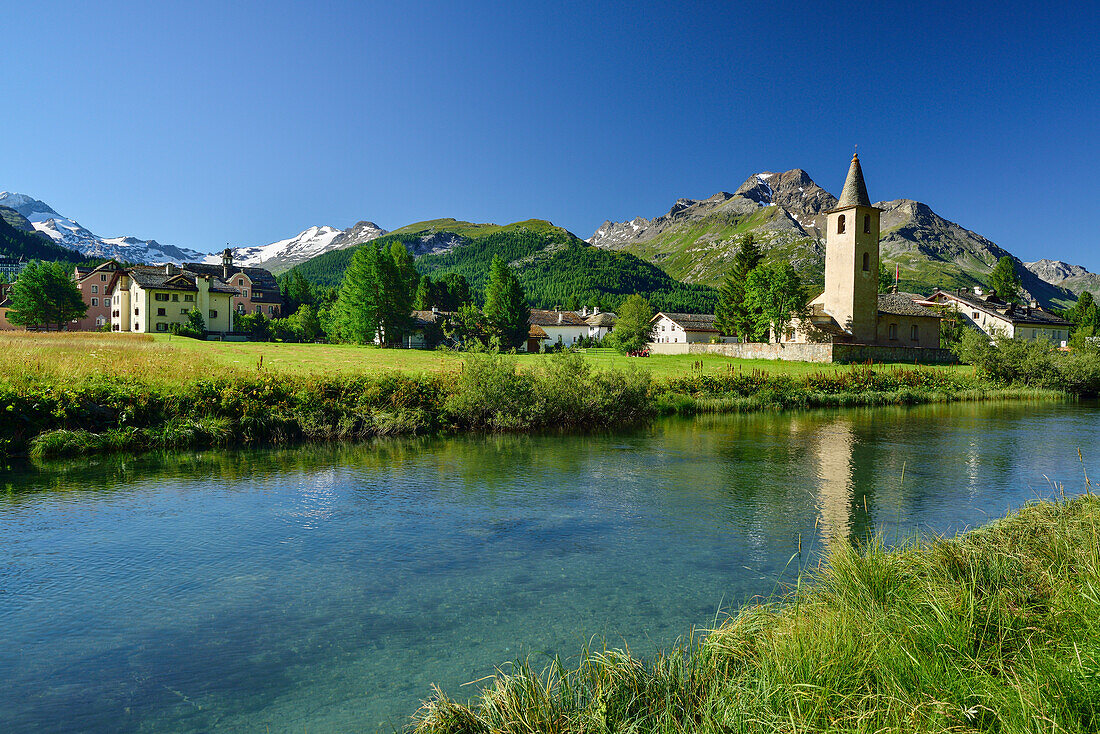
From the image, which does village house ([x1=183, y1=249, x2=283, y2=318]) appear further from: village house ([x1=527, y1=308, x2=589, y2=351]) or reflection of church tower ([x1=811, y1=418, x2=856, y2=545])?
reflection of church tower ([x1=811, y1=418, x2=856, y2=545])

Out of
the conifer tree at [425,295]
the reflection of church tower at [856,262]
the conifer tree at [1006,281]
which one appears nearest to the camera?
the reflection of church tower at [856,262]

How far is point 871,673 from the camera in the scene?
195 inches

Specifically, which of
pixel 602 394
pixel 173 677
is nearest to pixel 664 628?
pixel 173 677

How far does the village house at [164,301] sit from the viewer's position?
3322 inches

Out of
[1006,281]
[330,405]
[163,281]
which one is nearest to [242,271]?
[163,281]

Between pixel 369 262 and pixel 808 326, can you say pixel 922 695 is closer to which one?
pixel 808 326

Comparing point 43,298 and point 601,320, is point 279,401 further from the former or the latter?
point 601,320

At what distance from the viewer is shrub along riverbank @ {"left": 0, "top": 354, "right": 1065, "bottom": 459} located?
19672mm

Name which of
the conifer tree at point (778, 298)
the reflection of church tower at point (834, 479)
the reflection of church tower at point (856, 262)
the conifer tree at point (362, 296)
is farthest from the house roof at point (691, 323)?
the reflection of church tower at point (834, 479)

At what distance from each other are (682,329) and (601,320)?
44.4 m

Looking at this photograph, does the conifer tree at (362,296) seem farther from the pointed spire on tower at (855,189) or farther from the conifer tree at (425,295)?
the pointed spire on tower at (855,189)

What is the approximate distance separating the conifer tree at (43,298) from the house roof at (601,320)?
306ft

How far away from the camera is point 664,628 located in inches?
323

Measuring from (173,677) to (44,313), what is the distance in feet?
322
